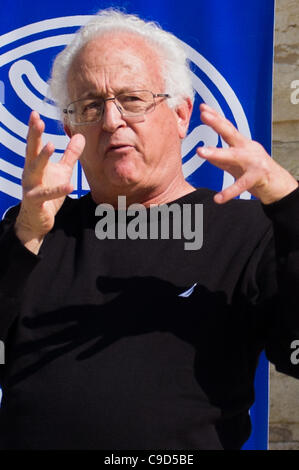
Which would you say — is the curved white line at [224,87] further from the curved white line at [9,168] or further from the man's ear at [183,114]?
the curved white line at [9,168]

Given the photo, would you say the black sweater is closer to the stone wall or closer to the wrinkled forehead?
the wrinkled forehead

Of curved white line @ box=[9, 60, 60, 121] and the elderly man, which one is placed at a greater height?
curved white line @ box=[9, 60, 60, 121]

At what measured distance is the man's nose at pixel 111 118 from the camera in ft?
4.54

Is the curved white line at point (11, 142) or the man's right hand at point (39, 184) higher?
the curved white line at point (11, 142)

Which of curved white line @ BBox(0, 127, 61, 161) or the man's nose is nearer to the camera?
the man's nose

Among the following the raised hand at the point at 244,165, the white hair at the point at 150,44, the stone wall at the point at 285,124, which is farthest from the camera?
the stone wall at the point at 285,124

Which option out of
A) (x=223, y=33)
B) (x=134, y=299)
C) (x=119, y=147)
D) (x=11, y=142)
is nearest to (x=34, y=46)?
(x=11, y=142)

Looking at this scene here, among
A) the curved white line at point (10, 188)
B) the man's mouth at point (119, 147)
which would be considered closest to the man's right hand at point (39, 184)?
the man's mouth at point (119, 147)

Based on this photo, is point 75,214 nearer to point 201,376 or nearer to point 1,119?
point 201,376

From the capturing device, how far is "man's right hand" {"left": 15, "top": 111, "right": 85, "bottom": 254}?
3.84ft

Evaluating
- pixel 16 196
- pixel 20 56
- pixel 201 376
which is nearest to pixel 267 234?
pixel 201 376

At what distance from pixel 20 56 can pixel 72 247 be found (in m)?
0.94

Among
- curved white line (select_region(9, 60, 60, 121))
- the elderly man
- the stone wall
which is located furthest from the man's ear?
the stone wall

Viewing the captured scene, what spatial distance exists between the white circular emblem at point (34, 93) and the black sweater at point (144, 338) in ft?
2.50
